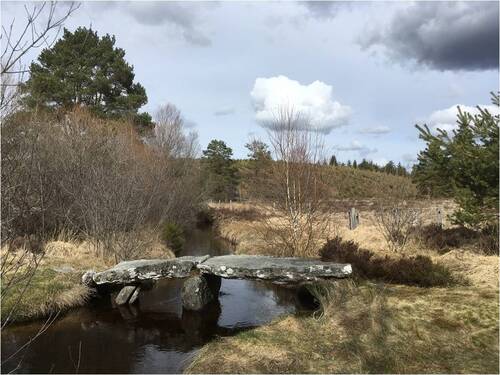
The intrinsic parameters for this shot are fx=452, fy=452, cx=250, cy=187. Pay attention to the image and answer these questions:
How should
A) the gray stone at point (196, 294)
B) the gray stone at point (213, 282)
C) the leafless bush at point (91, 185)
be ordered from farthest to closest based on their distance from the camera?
the leafless bush at point (91, 185) < the gray stone at point (213, 282) < the gray stone at point (196, 294)

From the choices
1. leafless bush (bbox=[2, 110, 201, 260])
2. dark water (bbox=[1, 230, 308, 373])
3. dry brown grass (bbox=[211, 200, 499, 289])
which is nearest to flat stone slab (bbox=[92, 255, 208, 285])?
dark water (bbox=[1, 230, 308, 373])

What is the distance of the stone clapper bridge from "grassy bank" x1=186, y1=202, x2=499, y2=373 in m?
0.44

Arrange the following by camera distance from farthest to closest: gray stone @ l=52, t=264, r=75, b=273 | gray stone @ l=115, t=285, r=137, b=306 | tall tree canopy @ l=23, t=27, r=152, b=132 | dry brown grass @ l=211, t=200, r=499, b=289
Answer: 1. tall tree canopy @ l=23, t=27, r=152, b=132
2. gray stone @ l=52, t=264, r=75, b=273
3. gray stone @ l=115, t=285, r=137, b=306
4. dry brown grass @ l=211, t=200, r=499, b=289

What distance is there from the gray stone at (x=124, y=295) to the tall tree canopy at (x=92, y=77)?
16204mm

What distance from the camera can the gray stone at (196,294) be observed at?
33.0ft

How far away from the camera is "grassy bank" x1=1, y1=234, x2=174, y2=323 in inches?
356

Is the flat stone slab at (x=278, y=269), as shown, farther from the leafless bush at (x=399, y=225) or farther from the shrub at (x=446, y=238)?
the shrub at (x=446, y=238)

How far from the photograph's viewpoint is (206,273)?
10562 millimetres

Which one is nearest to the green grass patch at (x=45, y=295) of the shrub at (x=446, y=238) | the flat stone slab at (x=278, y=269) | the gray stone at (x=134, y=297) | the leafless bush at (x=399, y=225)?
the gray stone at (x=134, y=297)

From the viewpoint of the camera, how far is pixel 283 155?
41.2 feet

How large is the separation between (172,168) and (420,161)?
17.5 metres

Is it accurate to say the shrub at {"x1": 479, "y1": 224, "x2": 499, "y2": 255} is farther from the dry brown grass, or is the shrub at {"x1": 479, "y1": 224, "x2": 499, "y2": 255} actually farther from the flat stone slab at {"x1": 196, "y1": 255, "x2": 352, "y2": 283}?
the flat stone slab at {"x1": 196, "y1": 255, "x2": 352, "y2": 283}

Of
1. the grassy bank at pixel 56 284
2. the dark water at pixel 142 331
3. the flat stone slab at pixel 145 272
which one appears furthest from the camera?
the flat stone slab at pixel 145 272

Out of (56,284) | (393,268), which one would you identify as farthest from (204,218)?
(393,268)
